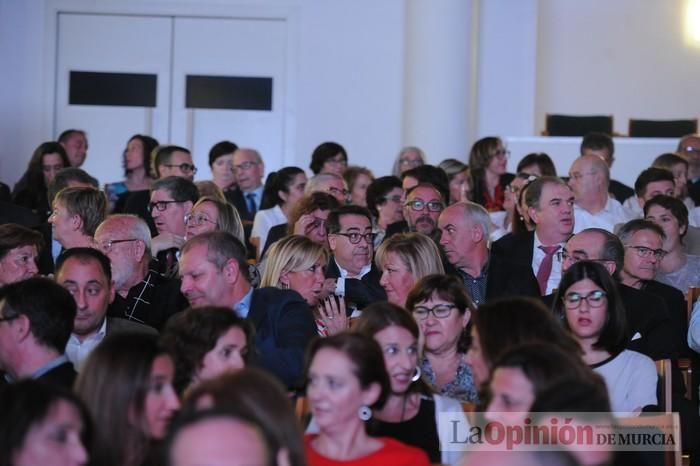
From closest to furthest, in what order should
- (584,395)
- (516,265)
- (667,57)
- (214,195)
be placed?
(584,395) → (516,265) → (214,195) → (667,57)

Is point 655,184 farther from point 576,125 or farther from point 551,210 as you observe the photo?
point 576,125

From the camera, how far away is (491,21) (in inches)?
484

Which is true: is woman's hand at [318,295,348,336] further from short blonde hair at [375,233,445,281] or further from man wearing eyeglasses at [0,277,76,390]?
man wearing eyeglasses at [0,277,76,390]

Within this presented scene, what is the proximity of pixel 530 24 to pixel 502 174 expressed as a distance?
9.56 feet

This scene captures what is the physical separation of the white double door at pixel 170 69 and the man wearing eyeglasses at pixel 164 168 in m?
2.68

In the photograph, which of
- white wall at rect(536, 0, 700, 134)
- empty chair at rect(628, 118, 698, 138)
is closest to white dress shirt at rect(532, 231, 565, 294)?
empty chair at rect(628, 118, 698, 138)

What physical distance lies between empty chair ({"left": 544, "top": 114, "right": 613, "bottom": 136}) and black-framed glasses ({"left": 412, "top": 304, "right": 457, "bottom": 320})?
23.0 ft

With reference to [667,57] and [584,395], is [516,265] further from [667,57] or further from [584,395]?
[667,57]

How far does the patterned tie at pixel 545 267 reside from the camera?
23.5ft

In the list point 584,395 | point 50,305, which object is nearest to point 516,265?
point 50,305

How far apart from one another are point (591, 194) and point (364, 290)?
250cm

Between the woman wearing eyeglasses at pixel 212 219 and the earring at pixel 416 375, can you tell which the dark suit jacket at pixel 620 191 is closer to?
the woman wearing eyeglasses at pixel 212 219

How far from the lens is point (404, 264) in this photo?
6.26m

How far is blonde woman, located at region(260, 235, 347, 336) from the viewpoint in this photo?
239 inches
